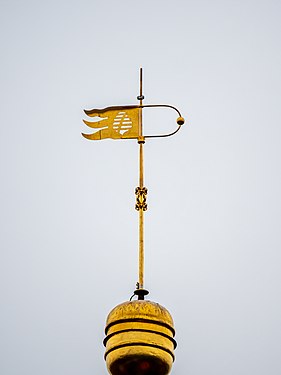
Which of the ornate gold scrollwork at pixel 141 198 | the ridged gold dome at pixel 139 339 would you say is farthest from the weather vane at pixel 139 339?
the ornate gold scrollwork at pixel 141 198

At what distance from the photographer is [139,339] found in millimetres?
8086

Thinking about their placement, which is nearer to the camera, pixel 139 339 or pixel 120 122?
pixel 139 339

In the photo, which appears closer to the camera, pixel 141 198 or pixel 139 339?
pixel 139 339

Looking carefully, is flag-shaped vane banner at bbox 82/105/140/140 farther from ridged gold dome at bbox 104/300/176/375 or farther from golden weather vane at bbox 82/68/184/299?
ridged gold dome at bbox 104/300/176/375

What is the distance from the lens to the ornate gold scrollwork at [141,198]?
9562 mm

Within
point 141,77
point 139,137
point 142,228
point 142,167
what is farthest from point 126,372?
point 141,77

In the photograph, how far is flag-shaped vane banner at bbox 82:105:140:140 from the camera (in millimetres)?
10359

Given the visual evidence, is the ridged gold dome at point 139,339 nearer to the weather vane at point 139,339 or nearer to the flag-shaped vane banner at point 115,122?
the weather vane at point 139,339

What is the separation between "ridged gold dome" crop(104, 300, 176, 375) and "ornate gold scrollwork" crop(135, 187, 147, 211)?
1.47 metres

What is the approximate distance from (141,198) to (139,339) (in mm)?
→ 2120

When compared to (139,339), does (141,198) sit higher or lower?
higher

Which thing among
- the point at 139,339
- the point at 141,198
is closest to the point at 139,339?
the point at 139,339

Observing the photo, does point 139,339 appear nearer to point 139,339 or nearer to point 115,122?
point 139,339

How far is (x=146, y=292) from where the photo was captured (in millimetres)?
9125
